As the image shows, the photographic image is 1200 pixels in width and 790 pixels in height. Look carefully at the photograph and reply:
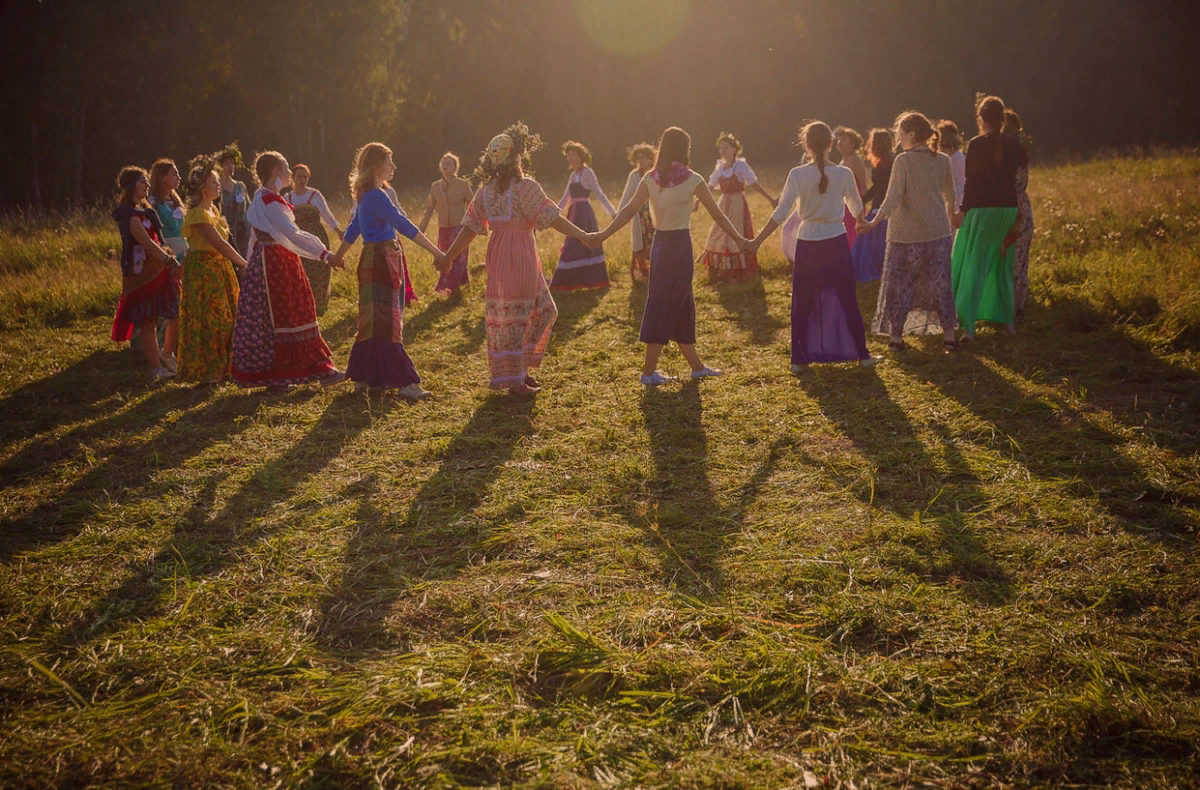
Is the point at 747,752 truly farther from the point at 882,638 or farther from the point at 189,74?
the point at 189,74

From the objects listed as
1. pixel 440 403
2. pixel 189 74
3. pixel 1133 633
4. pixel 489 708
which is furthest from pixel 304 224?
pixel 189 74

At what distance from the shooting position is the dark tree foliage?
26969 millimetres

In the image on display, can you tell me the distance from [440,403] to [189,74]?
2564 cm

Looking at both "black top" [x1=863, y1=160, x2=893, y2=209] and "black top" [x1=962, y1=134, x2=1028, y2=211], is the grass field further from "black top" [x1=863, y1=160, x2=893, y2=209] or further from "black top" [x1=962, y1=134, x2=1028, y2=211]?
"black top" [x1=863, y1=160, x2=893, y2=209]

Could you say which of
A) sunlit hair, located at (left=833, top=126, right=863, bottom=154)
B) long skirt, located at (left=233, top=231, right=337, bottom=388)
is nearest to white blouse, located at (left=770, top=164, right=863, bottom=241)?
sunlit hair, located at (left=833, top=126, right=863, bottom=154)

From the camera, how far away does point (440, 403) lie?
7.25 metres

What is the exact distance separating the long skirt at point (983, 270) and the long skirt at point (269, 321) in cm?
577

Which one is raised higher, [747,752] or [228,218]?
[228,218]

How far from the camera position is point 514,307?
7125 millimetres

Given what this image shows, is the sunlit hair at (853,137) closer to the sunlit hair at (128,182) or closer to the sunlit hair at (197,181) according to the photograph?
the sunlit hair at (197,181)

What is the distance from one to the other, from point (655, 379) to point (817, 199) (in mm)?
1966

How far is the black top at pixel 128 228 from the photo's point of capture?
25.8 ft

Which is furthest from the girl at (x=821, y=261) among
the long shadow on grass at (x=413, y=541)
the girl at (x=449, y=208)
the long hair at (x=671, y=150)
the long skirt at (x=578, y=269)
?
the girl at (x=449, y=208)

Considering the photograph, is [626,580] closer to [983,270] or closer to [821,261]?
[821,261]
